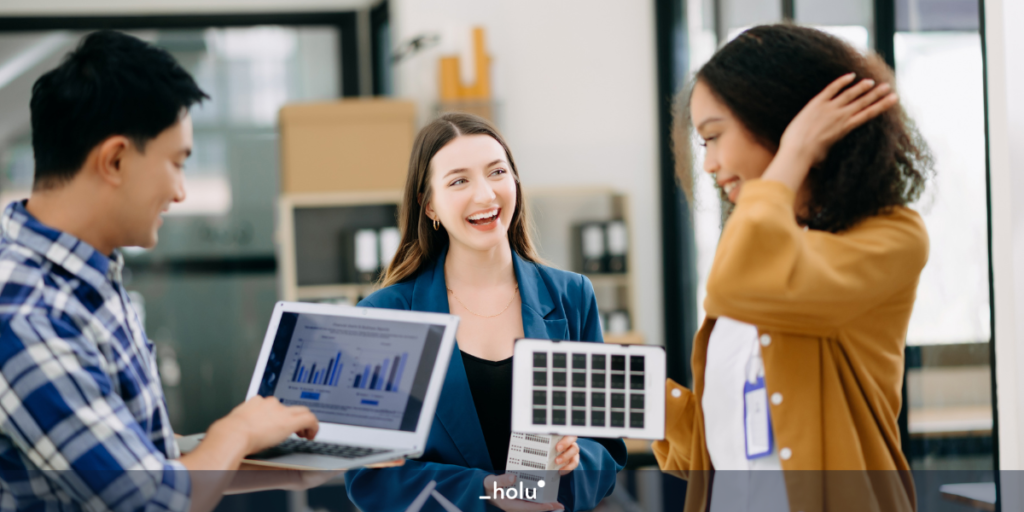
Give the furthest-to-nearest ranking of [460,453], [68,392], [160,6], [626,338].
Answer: [160,6], [626,338], [460,453], [68,392]

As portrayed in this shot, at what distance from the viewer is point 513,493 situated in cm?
129

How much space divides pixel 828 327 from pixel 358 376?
2.09ft

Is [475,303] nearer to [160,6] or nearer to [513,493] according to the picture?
[513,493]

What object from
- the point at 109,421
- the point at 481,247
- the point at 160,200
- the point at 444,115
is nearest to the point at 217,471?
the point at 109,421

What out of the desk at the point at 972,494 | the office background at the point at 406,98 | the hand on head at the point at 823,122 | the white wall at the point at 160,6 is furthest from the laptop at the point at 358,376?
the white wall at the point at 160,6

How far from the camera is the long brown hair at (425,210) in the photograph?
1.55m

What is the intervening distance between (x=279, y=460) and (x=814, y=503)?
706 mm

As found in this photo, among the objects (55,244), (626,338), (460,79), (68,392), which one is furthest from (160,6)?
(68,392)

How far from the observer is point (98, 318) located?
36.4 inches

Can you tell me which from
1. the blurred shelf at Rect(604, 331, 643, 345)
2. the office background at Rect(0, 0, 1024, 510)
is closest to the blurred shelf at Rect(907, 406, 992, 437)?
the office background at Rect(0, 0, 1024, 510)

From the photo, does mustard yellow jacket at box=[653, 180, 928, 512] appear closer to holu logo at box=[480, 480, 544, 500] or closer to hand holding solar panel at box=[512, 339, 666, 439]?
hand holding solar panel at box=[512, 339, 666, 439]

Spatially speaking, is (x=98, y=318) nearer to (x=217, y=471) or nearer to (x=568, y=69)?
(x=217, y=471)

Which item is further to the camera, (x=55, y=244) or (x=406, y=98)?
(x=406, y=98)

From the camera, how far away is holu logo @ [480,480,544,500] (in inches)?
49.9
